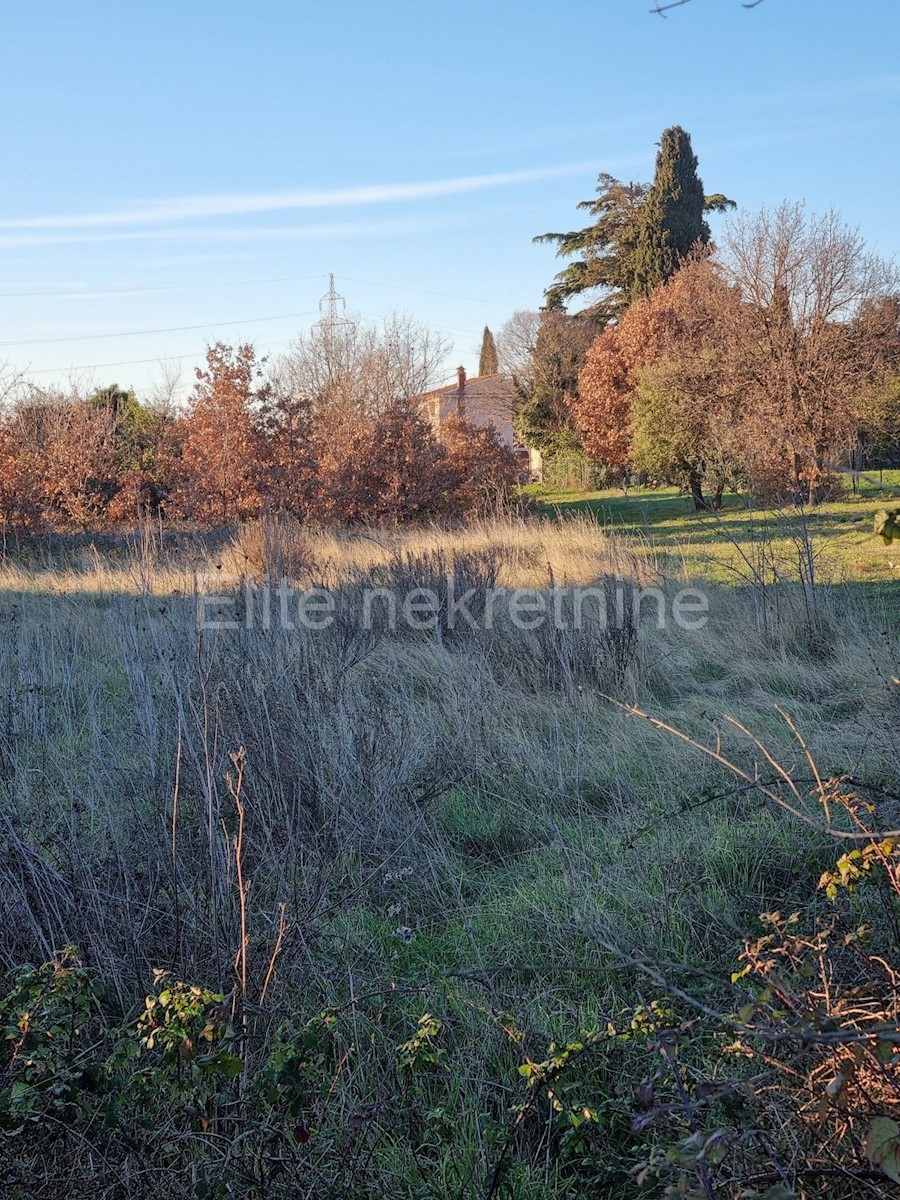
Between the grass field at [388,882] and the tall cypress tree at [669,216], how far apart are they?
2457cm

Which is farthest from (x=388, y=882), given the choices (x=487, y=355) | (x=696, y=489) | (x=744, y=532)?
(x=487, y=355)

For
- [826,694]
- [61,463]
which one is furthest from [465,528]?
[826,694]

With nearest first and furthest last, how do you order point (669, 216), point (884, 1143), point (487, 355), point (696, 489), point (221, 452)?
point (884, 1143)
point (221, 452)
point (696, 489)
point (669, 216)
point (487, 355)

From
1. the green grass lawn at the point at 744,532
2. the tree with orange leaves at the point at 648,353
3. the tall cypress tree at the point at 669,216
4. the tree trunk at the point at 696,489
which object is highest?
the tall cypress tree at the point at 669,216

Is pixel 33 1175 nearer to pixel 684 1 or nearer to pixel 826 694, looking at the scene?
pixel 684 1

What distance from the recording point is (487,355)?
192 feet

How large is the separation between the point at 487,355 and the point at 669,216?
30.2 m

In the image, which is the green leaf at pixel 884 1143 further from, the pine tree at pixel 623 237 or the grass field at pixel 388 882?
the pine tree at pixel 623 237

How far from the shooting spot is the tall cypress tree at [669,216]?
Result: 94.2 feet

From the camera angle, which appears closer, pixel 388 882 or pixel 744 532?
pixel 388 882

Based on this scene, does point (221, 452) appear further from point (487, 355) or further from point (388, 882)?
point (487, 355)

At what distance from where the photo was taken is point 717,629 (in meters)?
7.53

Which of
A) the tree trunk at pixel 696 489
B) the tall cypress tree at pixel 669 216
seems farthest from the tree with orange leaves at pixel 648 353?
the tall cypress tree at pixel 669 216

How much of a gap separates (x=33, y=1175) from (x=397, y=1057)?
791 mm
